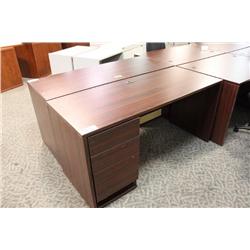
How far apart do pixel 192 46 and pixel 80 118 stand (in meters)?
2.26

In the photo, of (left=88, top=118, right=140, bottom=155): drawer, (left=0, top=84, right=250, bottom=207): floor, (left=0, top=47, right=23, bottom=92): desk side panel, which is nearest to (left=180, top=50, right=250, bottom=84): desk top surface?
(left=0, top=84, right=250, bottom=207): floor

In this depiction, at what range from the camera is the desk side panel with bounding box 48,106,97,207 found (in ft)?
3.82

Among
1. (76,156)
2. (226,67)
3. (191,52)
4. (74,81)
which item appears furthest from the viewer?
(191,52)

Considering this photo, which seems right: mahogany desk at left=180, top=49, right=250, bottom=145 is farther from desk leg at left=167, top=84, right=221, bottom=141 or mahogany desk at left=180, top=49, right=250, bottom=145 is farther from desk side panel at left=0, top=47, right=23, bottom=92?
desk side panel at left=0, top=47, right=23, bottom=92

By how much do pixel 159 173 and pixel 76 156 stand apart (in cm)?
79

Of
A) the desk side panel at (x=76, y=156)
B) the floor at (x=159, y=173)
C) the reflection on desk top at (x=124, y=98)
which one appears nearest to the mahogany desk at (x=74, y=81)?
the reflection on desk top at (x=124, y=98)

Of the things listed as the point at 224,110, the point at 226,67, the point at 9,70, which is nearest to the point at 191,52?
the point at 226,67

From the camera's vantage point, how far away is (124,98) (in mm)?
1433

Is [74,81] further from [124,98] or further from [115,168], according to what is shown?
[115,168]

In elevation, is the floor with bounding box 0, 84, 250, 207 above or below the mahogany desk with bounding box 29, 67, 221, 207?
below

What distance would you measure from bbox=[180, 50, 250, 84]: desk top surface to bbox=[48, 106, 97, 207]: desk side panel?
1285 mm

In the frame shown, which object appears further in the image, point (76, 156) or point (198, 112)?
point (198, 112)

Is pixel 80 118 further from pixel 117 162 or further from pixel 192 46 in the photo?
pixel 192 46

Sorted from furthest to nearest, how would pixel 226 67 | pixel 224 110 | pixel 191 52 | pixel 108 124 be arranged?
pixel 191 52 → pixel 226 67 → pixel 224 110 → pixel 108 124
